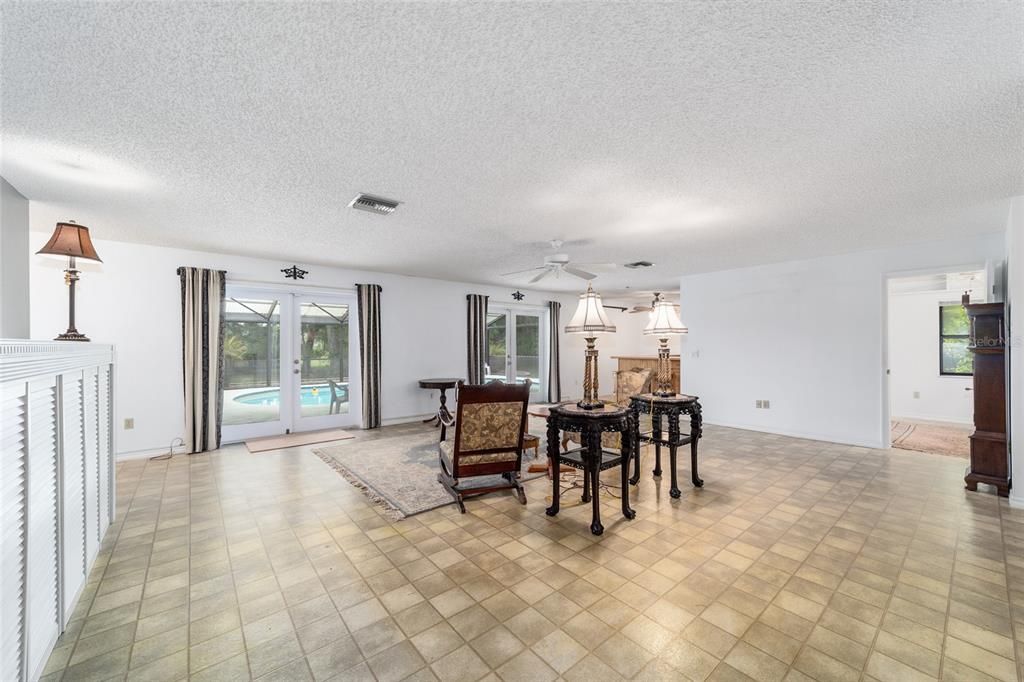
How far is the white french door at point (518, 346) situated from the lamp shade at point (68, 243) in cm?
569

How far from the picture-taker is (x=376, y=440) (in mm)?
5504

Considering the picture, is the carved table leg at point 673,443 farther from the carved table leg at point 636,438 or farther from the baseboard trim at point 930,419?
the baseboard trim at point 930,419

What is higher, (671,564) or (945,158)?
(945,158)

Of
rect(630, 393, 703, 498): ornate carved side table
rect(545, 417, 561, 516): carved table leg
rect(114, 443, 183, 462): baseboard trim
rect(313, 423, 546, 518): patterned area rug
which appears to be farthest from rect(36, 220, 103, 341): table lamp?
rect(630, 393, 703, 498): ornate carved side table

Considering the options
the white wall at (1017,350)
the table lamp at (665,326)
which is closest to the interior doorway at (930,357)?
the white wall at (1017,350)

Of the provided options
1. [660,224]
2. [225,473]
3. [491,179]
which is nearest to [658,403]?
A: [660,224]

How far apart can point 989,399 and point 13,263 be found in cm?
790

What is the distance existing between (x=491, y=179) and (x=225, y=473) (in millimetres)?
3882

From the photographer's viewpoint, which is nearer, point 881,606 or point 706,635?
point 706,635

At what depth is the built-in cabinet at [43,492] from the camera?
130cm

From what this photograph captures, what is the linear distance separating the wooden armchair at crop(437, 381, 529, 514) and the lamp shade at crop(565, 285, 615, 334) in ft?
2.17

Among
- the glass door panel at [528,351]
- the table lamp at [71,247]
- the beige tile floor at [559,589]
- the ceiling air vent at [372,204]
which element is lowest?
the beige tile floor at [559,589]

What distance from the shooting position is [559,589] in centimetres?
214

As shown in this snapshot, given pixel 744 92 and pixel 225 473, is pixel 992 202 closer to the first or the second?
pixel 744 92
